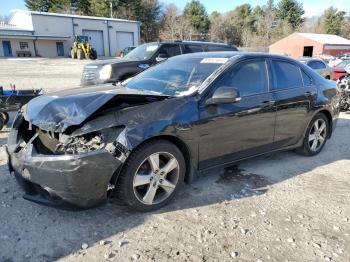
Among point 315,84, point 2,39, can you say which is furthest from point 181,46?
point 2,39

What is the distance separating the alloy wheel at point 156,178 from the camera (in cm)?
353

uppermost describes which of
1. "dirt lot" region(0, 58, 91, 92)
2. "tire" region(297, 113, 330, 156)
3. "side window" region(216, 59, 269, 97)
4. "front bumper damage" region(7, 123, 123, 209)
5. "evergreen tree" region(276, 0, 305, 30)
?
"evergreen tree" region(276, 0, 305, 30)

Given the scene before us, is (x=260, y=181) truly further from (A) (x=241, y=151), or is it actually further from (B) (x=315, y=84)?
(B) (x=315, y=84)

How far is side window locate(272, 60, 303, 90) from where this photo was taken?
4755mm

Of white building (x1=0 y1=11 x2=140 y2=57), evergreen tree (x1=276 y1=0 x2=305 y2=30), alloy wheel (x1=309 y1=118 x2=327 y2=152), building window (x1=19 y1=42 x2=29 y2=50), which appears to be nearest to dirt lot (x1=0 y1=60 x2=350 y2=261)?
alloy wheel (x1=309 y1=118 x2=327 y2=152)

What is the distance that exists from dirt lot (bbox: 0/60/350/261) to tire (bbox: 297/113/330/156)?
88 cm

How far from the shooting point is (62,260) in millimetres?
2887

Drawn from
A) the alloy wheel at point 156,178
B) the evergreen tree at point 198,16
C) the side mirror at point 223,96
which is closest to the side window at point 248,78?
the side mirror at point 223,96

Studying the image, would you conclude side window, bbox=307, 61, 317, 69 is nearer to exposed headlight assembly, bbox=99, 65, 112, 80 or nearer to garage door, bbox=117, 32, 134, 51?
exposed headlight assembly, bbox=99, 65, 112, 80

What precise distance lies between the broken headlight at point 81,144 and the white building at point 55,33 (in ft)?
141

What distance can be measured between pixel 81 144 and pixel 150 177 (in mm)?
807

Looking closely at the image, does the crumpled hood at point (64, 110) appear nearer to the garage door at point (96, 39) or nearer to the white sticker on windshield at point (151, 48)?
the white sticker on windshield at point (151, 48)

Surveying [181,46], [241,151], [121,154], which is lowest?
[241,151]

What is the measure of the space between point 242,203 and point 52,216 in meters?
2.10
